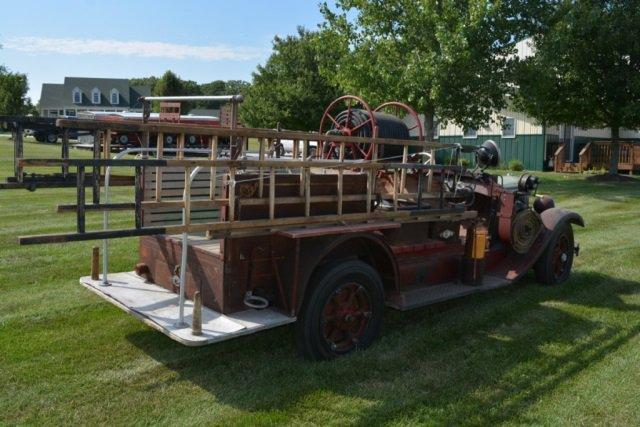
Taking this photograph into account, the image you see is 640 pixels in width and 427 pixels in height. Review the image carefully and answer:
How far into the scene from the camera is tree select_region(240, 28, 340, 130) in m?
30.5

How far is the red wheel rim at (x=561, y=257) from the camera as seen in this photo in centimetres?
773

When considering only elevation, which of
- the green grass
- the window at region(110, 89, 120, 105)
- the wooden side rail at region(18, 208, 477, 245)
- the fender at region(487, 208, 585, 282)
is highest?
the window at region(110, 89, 120, 105)

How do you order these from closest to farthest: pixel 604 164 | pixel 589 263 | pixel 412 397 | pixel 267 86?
pixel 412 397 < pixel 589 263 < pixel 604 164 < pixel 267 86

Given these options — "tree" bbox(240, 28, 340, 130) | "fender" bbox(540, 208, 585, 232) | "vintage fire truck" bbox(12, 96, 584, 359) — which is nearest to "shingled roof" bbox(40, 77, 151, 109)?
"tree" bbox(240, 28, 340, 130)

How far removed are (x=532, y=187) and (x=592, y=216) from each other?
22.6ft

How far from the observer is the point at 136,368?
4.76 meters

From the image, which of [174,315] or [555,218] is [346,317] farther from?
[555,218]

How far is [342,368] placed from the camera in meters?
4.82

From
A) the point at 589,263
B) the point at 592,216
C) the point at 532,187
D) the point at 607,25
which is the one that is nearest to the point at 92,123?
the point at 532,187

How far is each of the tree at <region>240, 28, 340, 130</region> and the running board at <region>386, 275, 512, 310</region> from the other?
23890 mm

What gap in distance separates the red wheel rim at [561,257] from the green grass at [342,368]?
52cm

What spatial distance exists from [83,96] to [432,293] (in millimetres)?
72603

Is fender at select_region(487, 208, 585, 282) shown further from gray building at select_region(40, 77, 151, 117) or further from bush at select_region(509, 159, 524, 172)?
gray building at select_region(40, 77, 151, 117)

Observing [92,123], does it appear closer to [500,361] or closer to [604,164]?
[500,361]
